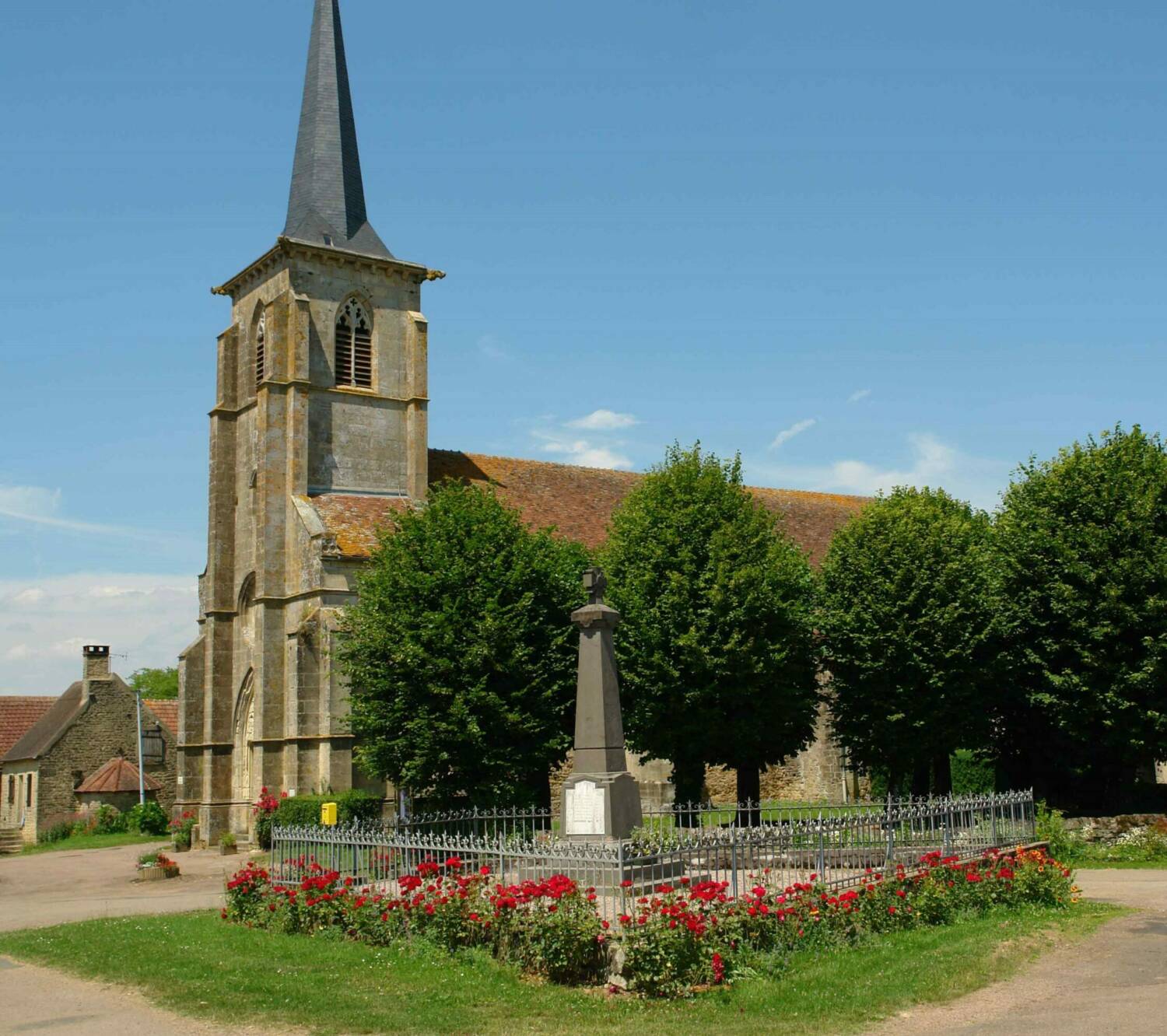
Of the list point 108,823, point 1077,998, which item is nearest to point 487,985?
point 1077,998

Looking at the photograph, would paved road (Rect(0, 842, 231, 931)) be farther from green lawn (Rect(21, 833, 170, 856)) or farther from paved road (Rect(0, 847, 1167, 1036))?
paved road (Rect(0, 847, 1167, 1036))

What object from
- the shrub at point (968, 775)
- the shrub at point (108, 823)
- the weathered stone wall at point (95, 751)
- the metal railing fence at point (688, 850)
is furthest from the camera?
the weathered stone wall at point (95, 751)

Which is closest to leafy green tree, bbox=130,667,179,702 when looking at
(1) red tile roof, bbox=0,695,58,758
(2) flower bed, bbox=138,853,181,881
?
(1) red tile roof, bbox=0,695,58,758

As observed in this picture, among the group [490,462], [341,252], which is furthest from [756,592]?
[341,252]

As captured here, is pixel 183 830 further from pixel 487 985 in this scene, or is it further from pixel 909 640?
pixel 487 985

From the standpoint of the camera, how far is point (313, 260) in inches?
1305

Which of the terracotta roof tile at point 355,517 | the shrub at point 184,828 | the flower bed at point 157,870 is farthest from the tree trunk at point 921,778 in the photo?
the shrub at point 184,828

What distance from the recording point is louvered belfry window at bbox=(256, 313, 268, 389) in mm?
33531

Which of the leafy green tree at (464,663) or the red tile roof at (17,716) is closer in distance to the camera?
the leafy green tree at (464,663)

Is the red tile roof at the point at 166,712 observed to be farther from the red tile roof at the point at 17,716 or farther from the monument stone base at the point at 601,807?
the monument stone base at the point at 601,807

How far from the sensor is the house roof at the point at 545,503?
3109 centimetres

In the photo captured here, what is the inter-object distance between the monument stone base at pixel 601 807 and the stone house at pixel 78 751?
3129cm

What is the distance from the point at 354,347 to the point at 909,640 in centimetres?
1759

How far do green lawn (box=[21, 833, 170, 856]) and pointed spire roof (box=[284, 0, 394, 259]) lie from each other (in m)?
18.5
